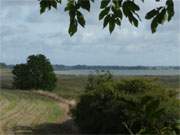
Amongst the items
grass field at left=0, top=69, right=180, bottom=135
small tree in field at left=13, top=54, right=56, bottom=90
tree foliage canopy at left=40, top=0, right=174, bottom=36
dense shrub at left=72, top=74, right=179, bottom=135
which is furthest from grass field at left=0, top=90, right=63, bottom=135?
tree foliage canopy at left=40, top=0, right=174, bottom=36

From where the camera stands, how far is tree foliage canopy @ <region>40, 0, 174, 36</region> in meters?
3.46

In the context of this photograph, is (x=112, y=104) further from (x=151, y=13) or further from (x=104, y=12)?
(x=151, y=13)

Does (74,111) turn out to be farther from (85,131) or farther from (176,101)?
(176,101)

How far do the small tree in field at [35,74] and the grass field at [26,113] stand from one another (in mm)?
7943

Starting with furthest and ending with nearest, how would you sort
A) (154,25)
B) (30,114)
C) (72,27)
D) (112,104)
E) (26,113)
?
1. (26,113)
2. (30,114)
3. (112,104)
4. (72,27)
5. (154,25)

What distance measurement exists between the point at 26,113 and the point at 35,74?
26.6m

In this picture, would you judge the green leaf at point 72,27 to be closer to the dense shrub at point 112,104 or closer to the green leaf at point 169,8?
the green leaf at point 169,8

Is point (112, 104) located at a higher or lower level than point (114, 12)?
lower

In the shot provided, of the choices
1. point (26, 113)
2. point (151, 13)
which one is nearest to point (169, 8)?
point (151, 13)

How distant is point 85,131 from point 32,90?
130ft

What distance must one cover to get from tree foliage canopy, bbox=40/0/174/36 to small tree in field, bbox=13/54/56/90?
6799cm

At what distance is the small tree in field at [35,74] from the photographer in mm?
72438

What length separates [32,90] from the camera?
242 ft

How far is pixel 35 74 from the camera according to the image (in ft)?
239
